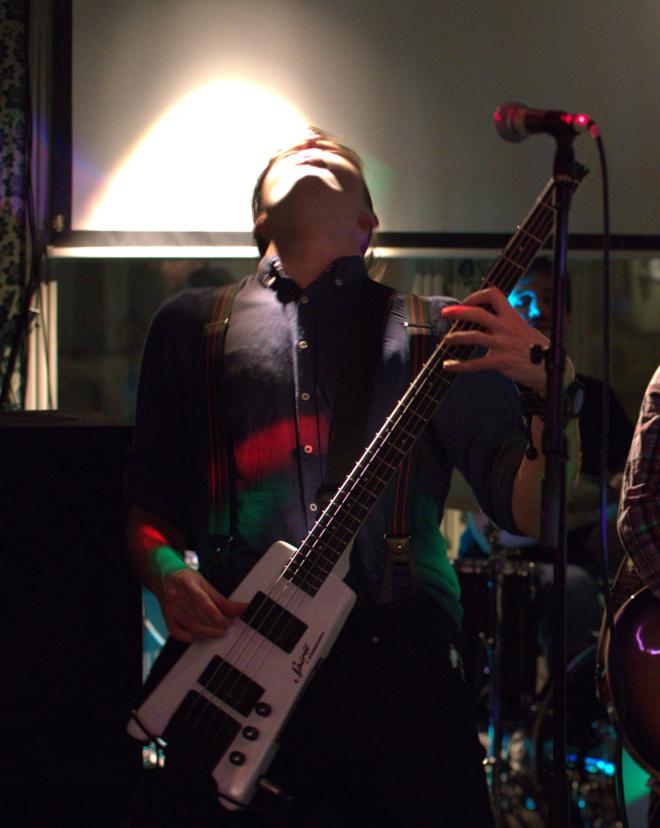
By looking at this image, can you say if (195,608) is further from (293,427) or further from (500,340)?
(500,340)

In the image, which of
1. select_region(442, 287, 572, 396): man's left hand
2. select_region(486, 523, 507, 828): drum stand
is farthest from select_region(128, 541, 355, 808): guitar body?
select_region(486, 523, 507, 828): drum stand

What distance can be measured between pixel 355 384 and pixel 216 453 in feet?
0.96

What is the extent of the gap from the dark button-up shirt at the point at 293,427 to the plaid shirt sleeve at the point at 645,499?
2.05ft

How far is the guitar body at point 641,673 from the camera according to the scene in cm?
235

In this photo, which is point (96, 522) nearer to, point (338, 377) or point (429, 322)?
point (338, 377)

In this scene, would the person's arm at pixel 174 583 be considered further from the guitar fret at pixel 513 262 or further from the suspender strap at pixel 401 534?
the guitar fret at pixel 513 262

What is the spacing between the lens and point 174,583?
184cm

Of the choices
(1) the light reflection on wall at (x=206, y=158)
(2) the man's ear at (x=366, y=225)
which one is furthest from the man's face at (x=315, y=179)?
(1) the light reflection on wall at (x=206, y=158)

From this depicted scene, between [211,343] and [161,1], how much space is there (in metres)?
1.86

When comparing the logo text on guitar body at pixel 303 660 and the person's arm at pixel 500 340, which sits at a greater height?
the person's arm at pixel 500 340

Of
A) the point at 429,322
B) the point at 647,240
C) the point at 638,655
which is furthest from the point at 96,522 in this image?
the point at 647,240

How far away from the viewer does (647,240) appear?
350 centimetres

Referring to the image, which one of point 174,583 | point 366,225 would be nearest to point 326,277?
point 366,225

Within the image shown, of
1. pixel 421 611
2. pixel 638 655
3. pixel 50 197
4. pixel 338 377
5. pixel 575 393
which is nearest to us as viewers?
pixel 575 393
